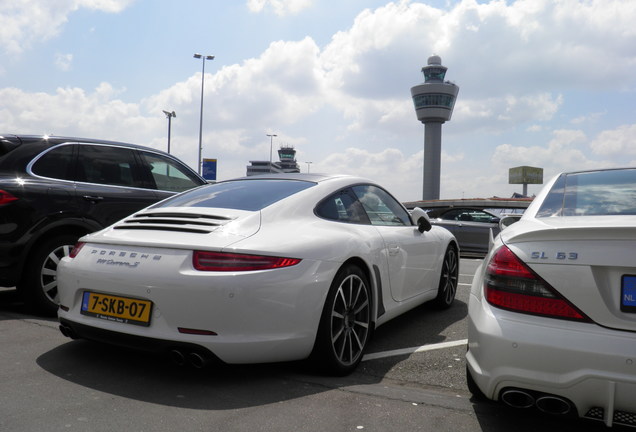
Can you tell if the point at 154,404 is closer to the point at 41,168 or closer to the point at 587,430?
the point at 587,430

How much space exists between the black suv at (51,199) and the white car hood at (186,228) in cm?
136

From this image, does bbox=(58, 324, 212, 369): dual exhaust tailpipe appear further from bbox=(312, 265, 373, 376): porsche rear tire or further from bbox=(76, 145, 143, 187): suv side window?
bbox=(76, 145, 143, 187): suv side window

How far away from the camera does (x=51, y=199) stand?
15.1 feet

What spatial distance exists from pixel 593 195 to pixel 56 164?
13.9ft

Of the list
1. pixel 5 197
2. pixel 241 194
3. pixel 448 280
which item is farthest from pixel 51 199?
pixel 448 280

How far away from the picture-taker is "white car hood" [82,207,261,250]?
3.00m

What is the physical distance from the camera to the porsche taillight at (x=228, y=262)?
2.85 meters

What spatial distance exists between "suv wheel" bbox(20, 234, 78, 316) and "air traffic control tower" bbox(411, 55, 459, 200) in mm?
71635

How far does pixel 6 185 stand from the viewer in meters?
4.36

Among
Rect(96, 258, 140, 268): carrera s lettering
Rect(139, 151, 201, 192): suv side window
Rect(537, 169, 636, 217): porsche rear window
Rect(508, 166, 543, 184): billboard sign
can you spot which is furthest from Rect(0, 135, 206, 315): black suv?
Rect(508, 166, 543, 184): billboard sign

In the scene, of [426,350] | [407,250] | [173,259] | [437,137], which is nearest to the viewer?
[173,259]

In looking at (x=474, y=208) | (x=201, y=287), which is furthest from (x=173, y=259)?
(x=474, y=208)

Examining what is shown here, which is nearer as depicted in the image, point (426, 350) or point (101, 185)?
point (426, 350)

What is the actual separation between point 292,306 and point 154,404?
0.85 meters
